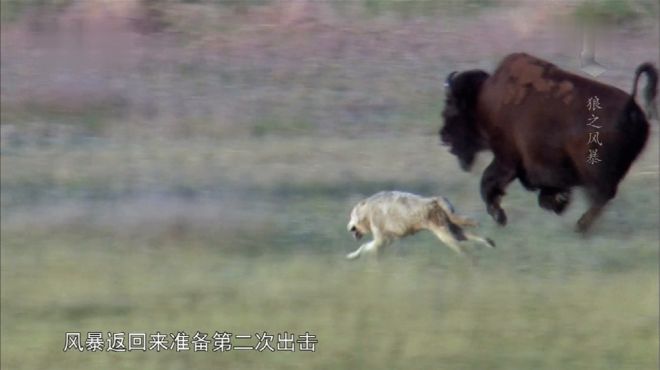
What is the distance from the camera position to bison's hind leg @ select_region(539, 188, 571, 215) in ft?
23.5

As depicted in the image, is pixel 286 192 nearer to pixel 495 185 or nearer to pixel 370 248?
pixel 495 185

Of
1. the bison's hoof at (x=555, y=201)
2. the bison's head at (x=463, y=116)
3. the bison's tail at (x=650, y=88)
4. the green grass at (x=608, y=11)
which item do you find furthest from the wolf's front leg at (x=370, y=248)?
the green grass at (x=608, y=11)

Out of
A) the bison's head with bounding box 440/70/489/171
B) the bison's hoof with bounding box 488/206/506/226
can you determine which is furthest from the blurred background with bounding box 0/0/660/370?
the bison's head with bounding box 440/70/489/171

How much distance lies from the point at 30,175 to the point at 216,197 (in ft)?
4.57

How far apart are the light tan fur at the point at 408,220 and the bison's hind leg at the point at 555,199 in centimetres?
89

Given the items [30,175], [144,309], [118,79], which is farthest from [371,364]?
[118,79]

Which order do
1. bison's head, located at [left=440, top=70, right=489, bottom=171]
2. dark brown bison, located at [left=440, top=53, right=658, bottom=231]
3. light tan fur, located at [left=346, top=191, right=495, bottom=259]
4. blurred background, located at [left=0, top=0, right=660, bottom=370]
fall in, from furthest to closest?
bison's head, located at [left=440, top=70, right=489, bottom=171] → dark brown bison, located at [left=440, top=53, right=658, bottom=231] → light tan fur, located at [left=346, top=191, right=495, bottom=259] → blurred background, located at [left=0, top=0, right=660, bottom=370]

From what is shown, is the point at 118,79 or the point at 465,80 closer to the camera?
the point at 465,80

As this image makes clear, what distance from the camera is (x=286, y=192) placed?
787 centimetres

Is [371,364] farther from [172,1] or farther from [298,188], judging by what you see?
[172,1]

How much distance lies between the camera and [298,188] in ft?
26.0

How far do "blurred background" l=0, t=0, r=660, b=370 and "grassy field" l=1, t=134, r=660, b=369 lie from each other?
0.01 metres

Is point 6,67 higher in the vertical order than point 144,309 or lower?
higher

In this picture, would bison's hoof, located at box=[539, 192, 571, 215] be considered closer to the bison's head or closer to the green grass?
the bison's head
